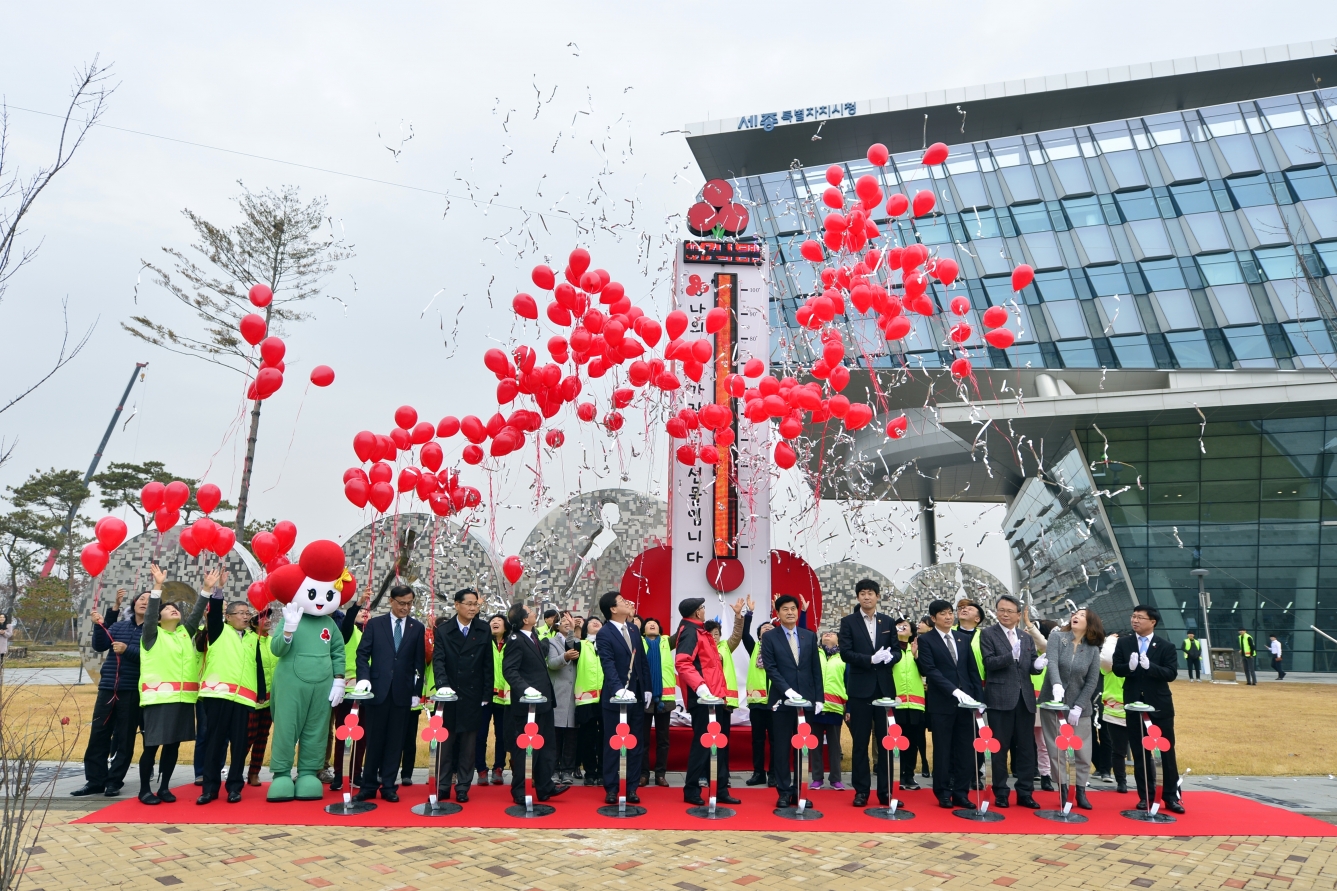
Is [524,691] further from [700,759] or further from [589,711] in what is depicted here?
[700,759]

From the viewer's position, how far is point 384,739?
6.49 m

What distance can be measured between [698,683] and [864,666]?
1.37m

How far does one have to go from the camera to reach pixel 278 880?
450 centimetres

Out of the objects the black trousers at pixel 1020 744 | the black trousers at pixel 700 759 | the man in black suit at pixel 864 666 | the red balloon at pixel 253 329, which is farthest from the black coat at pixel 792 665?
the red balloon at pixel 253 329

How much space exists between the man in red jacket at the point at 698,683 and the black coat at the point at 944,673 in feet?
5.33

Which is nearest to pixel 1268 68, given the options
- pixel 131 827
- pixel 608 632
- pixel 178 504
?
pixel 608 632

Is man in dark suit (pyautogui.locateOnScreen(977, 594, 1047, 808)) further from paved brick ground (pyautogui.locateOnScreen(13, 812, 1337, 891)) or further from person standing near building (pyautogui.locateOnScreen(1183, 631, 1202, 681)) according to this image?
person standing near building (pyautogui.locateOnScreen(1183, 631, 1202, 681))

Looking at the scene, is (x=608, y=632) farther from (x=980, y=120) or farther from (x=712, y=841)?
(x=980, y=120)

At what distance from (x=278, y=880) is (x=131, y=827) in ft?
5.80

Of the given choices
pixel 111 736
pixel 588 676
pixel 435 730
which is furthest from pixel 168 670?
pixel 588 676

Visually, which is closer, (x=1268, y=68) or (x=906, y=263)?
(x=906, y=263)

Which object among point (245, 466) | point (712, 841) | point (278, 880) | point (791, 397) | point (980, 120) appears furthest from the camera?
point (980, 120)

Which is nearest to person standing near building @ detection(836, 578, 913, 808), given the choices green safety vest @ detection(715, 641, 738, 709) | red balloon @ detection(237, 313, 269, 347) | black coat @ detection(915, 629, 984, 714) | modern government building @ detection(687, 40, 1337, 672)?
black coat @ detection(915, 629, 984, 714)

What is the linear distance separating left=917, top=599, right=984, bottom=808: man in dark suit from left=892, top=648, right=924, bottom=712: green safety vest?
0.21 m
